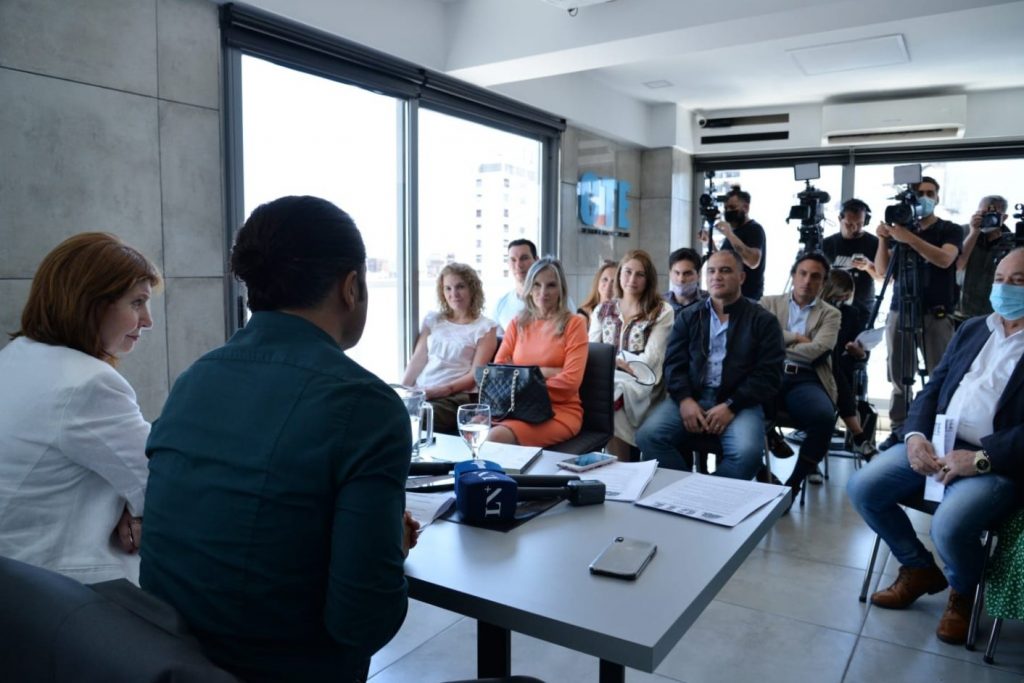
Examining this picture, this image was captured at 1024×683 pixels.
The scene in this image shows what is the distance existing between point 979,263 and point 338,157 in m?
4.17

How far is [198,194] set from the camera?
126 inches

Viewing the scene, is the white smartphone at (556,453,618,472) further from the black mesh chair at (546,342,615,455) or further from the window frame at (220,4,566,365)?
the window frame at (220,4,566,365)

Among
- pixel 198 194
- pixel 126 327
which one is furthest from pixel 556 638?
pixel 198 194

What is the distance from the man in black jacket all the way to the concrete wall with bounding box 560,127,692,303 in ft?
8.96

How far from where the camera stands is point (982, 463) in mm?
2324

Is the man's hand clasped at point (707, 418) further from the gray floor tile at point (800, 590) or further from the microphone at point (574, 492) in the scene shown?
the microphone at point (574, 492)

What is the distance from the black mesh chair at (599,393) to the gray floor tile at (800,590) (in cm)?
79

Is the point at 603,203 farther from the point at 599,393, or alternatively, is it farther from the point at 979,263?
the point at 599,393

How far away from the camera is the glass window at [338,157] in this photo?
3.63 meters

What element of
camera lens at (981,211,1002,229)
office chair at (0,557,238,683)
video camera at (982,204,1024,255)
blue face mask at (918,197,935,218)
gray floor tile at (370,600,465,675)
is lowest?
gray floor tile at (370,600,465,675)

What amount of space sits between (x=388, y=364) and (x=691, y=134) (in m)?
4.42

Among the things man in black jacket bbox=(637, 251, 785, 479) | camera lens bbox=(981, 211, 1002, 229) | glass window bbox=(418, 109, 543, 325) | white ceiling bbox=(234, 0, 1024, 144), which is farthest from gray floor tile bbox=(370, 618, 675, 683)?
camera lens bbox=(981, 211, 1002, 229)

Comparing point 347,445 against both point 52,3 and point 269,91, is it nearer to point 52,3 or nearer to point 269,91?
point 52,3

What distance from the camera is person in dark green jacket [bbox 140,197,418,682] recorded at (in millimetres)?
918
